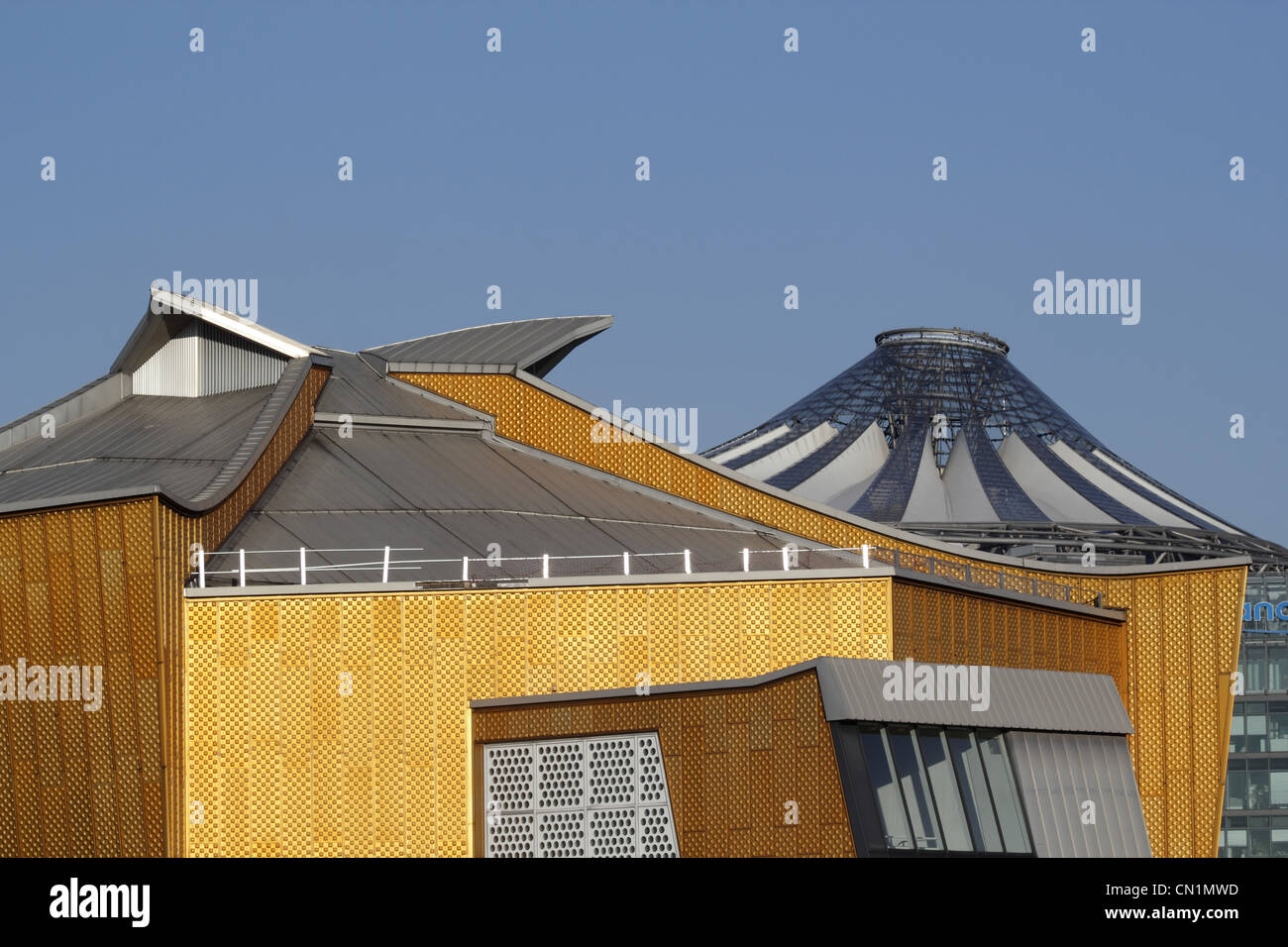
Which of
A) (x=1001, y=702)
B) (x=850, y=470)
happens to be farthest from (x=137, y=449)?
(x=850, y=470)

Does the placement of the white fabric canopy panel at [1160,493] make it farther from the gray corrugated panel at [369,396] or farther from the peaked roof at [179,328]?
the peaked roof at [179,328]

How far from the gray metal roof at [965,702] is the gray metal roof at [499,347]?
1468 cm

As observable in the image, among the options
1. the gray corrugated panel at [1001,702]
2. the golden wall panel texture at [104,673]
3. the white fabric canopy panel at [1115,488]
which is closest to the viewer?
the gray corrugated panel at [1001,702]

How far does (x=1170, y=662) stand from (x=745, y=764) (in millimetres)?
14705

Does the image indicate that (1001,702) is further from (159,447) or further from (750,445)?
(750,445)

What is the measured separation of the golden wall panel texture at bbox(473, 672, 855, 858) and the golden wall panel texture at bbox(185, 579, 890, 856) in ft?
5.31

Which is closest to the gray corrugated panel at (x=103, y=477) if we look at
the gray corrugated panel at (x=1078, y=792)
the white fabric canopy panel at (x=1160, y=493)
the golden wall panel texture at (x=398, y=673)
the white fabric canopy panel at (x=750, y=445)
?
the golden wall panel texture at (x=398, y=673)

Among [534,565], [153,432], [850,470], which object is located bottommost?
[534,565]

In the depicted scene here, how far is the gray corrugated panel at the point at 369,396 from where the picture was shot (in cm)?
4528

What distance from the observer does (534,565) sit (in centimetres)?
3819

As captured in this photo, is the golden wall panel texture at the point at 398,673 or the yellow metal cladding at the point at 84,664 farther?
the golden wall panel texture at the point at 398,673

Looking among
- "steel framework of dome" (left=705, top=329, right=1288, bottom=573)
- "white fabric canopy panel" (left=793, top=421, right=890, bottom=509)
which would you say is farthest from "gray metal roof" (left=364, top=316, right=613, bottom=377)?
"white fabric canopy panel" (left=793, top=421, right=890, bottom=509)

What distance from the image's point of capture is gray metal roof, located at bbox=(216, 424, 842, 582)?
126 ft
